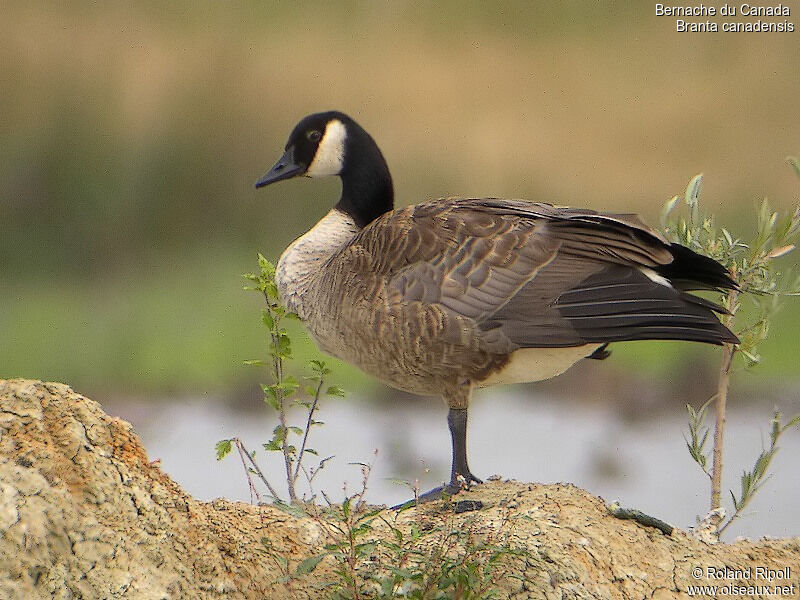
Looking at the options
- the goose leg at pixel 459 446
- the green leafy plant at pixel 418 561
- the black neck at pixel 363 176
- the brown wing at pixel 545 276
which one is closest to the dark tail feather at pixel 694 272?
the brown wing at pixel 545 276

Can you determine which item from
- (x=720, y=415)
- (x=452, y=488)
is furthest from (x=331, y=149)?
(x=720, y=415)

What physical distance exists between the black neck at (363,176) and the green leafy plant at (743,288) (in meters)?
0.84

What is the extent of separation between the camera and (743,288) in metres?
2.56

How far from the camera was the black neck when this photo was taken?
3021 millimetres

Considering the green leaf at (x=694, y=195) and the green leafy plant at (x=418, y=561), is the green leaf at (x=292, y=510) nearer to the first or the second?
the green leafy plant at (x=418, y=561)

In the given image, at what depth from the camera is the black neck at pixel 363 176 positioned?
3021 mm

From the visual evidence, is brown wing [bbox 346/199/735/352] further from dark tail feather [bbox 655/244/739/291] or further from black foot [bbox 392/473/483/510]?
black foot [bbox 392/473/483/510]

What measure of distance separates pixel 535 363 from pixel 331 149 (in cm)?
98

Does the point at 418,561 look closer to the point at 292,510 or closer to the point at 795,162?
the point at 292,510

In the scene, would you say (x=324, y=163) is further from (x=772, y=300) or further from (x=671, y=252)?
(x=772, y=300)

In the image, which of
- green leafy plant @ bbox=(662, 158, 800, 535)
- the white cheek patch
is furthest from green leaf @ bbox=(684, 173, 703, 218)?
the white cheek patch

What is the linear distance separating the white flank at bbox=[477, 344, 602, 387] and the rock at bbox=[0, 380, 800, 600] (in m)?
0.31

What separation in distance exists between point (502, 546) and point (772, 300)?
1.06 m

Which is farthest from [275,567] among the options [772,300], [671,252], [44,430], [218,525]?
[772,300]
